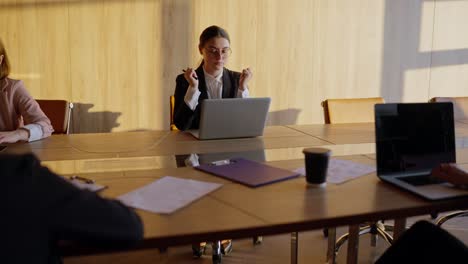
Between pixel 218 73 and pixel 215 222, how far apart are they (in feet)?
5.81

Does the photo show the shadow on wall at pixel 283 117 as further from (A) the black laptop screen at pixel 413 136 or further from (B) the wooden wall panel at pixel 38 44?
(A) the black laptop screen at pixel 413 136

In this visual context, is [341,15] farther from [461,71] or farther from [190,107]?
[190,107]

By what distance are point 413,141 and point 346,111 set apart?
4.62 feet

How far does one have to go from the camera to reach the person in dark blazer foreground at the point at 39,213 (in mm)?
795

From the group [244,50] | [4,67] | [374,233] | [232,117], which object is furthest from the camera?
[244,50]

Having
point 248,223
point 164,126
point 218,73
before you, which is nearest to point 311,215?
point 248,223

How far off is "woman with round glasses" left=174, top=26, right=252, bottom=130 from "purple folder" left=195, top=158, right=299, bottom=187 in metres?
0.89

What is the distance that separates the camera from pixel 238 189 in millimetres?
1498

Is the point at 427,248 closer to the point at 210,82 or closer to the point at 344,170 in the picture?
the point at 344,170

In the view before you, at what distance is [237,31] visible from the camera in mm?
4191

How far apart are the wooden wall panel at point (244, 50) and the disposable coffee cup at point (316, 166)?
2.68 metres

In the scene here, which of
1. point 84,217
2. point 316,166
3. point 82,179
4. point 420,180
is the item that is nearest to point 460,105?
point 420,180

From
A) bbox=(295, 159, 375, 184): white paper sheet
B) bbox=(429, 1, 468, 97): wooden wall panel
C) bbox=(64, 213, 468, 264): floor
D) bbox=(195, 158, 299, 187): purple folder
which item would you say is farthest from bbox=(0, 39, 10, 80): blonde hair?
bbox=(429, 1, 468, 97): wooden wall panel

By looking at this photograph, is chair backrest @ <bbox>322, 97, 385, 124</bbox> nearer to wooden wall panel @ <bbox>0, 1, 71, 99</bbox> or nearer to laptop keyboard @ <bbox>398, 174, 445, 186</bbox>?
laptop keyboard @ <bbox>398, 174, 445, 186</bbox>
